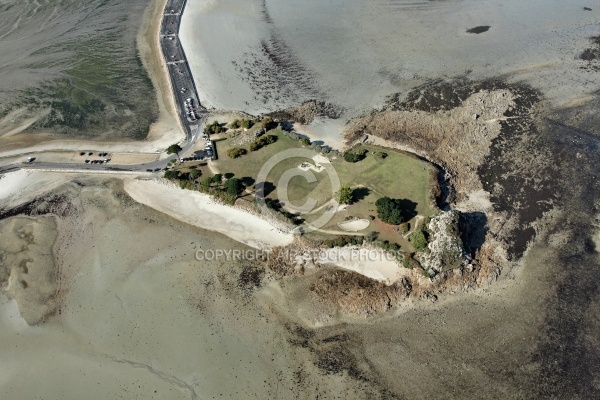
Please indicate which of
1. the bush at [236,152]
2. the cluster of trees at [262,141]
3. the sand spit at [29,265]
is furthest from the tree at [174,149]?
the sand spit at [29,265]

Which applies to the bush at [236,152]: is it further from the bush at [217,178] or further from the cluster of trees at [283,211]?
the cluster of trees at [283,211]

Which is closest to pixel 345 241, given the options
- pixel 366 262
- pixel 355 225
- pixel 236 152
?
pixel 355 225

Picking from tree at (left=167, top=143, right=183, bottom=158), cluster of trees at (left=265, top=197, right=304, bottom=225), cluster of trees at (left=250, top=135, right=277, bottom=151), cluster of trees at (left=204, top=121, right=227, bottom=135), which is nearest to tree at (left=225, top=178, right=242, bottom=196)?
cluster of trees at (left=265, top=197, right=304, bottom=225)

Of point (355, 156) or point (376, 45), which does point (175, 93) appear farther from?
point (376, 45)

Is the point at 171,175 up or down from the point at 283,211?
up

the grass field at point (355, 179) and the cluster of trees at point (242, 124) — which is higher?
the cluster of trees at point (242, 124)
